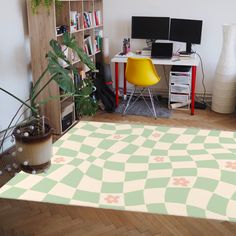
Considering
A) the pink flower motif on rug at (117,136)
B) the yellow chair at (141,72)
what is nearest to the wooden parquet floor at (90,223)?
the pink flower motif on rug at (117,136)

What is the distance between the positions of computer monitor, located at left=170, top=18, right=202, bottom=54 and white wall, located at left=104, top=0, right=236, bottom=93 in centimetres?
25

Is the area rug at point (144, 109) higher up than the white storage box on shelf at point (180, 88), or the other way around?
the white storage box on shelf at point (180, 88)

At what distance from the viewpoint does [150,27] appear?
196 inches

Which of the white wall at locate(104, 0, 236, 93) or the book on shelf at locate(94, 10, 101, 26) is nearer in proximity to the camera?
the white wall at locate(104, 0, 236, 93)

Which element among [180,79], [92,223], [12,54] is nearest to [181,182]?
[92,223]

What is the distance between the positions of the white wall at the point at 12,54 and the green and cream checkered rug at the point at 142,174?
0.71m

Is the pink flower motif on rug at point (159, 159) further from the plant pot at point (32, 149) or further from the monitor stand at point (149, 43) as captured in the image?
the monitor stand at point (149, 43)

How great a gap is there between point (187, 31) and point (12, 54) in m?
2.46

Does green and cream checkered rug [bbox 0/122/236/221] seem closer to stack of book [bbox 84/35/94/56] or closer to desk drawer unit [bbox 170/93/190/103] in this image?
desk drawer unit [bbox 170/93/190/103]

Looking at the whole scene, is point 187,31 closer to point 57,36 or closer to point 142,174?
point 57,36

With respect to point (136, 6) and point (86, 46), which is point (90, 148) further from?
point (136, 6)

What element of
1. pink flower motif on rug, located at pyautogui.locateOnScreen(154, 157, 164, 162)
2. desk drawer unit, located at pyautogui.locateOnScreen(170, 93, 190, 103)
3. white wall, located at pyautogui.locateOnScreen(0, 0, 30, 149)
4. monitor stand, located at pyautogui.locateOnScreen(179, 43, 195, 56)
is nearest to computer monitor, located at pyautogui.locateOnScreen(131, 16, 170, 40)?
monitor stand, located at pyautogui.locateOnScreen(179, 43, 195, 56)

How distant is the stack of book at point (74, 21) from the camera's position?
163 inches

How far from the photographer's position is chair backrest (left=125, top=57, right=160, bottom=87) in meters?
4.22
